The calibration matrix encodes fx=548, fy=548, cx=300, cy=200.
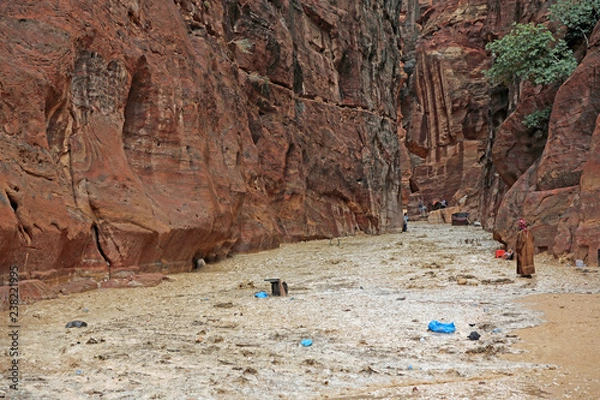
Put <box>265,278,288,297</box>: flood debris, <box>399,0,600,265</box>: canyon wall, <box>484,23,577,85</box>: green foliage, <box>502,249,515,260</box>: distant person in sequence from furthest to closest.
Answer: <box>484,23,577,85</box>: green foliage
<box>502,249,515,260</box>: distant person
<box>399,0,600,265</box>: canyon wall
<box>265,278,288,297</box>: flood debris

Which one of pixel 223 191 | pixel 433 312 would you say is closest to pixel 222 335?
pixel 433 312

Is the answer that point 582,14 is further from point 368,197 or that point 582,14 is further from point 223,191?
point 368,197

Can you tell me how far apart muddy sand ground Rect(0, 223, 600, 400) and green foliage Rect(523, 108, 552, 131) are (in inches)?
380

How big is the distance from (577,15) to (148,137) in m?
15.7

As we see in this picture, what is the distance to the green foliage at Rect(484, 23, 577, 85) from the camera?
65.2 ft

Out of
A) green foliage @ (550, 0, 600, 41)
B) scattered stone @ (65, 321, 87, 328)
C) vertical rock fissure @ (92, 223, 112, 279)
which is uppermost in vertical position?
green foliage @ (550, 0, 600, 41)

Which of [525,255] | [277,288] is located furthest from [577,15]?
[277,288]

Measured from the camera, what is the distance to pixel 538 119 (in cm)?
2125

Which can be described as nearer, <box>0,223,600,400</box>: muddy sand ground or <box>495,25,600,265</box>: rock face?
<box>0,223,600,400</box>: muddy sand ground

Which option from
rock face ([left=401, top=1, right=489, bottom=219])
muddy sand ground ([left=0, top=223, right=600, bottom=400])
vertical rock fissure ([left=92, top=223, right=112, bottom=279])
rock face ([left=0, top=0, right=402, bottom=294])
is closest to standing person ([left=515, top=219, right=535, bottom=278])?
muddy sand ground ([left=0, top=223, right=600, bottom=400])

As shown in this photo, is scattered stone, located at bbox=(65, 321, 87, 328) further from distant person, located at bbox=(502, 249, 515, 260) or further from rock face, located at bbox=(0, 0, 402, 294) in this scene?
distant person, located at bbox=(502, 249, 515, 260)

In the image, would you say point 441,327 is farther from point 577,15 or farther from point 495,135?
point 495,135

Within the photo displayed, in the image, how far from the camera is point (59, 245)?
10.9 metres

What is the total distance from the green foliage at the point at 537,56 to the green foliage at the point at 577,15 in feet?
1.91
